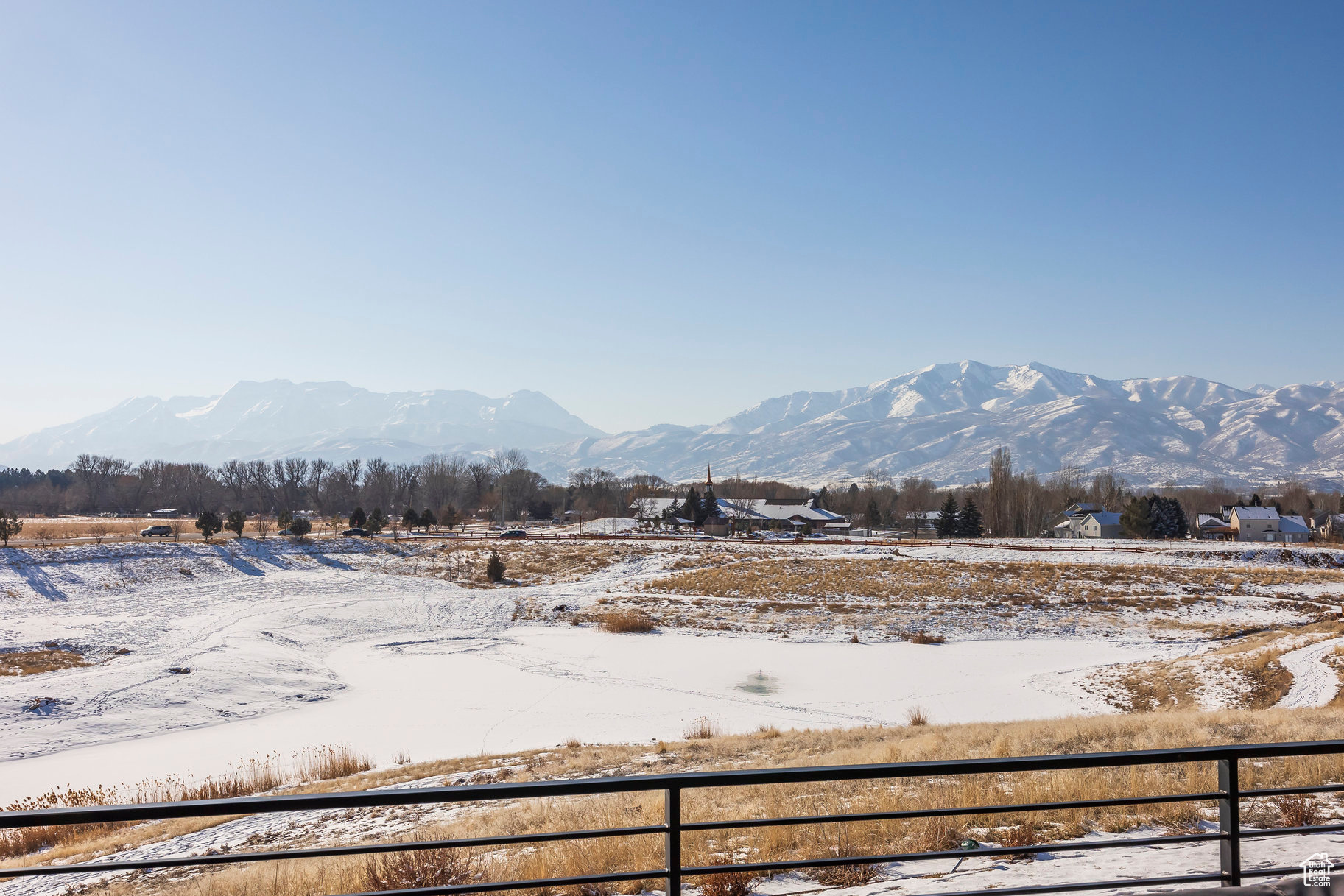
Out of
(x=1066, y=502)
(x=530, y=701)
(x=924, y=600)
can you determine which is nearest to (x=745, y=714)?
(x=530, y=701)

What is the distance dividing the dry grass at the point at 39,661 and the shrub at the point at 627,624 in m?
22.9

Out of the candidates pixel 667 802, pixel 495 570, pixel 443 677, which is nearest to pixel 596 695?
pixel 443 677

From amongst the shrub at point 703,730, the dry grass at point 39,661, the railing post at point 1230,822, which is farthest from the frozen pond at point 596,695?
the railing post at point 1230,822

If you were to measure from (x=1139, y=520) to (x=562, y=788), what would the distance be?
10425 cm

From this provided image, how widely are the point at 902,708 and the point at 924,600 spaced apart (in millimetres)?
23387

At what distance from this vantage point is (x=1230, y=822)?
135 inches

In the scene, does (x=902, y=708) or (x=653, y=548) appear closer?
(x=902, y=708)

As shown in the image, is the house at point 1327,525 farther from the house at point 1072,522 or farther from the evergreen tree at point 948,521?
the evergreen tree at point 948,521

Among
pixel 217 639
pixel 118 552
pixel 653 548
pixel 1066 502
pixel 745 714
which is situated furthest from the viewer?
pixel 1066 502

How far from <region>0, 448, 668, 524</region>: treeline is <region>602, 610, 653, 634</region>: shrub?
259 feet

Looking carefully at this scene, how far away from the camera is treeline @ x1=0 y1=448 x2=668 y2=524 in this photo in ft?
418

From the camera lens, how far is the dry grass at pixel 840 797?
7.25 meters

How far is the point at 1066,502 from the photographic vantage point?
12162cm

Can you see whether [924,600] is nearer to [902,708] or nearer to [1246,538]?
[902,708]
